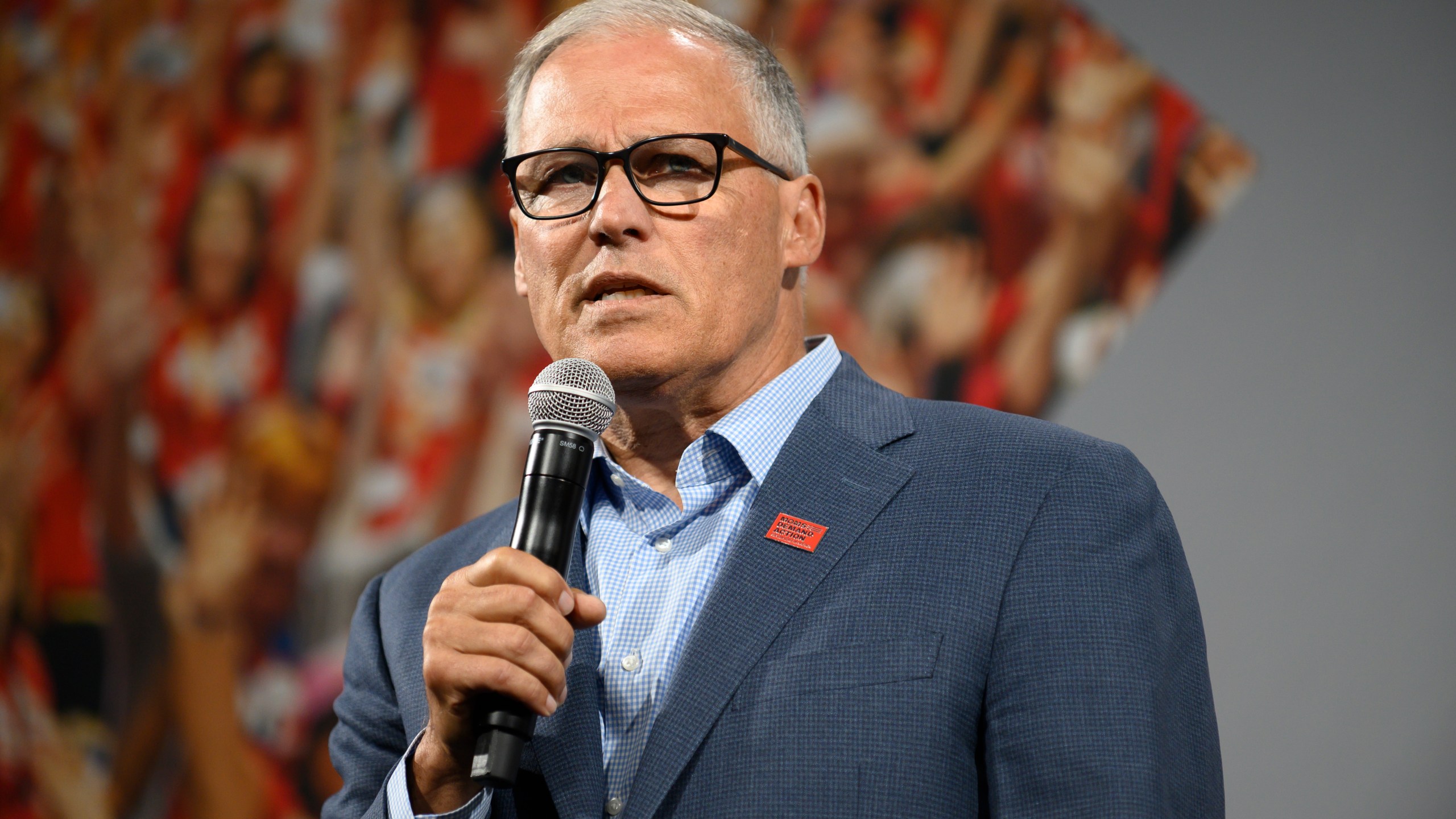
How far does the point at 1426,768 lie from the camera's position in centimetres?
222

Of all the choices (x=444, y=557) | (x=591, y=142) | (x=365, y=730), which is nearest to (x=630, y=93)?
(x=591, y=142)

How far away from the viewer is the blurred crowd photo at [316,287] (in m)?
2.62

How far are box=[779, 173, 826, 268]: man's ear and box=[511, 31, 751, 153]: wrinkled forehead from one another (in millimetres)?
133

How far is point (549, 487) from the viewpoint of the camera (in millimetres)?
1033

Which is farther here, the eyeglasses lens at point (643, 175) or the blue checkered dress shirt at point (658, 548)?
the eyeglasses lens at point (643, 175)

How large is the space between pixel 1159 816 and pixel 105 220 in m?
3.61

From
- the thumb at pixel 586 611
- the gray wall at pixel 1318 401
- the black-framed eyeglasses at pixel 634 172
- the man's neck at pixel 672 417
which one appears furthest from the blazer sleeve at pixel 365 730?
the gray wall at pixel 1318 401

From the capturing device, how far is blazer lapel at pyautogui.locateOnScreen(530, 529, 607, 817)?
1.13 metres

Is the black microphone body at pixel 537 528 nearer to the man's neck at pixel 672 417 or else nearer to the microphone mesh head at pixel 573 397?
the microphone mesh head at pixel 573 397

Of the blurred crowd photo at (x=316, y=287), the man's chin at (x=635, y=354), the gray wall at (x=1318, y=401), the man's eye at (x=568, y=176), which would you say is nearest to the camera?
the man's chin at (x=635, y=354)

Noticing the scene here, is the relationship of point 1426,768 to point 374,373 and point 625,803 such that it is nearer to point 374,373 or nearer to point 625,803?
point 625,803

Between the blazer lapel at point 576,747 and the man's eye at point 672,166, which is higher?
the man's eye at point 672,166

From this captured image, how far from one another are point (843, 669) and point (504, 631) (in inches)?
14.6

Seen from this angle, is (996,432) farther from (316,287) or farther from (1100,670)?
(316,287)
